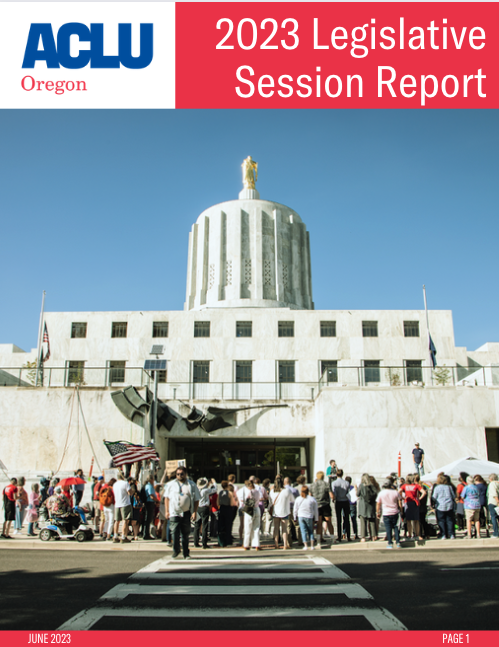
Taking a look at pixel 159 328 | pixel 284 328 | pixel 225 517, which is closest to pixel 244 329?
pixel 284 328

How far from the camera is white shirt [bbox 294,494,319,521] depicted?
14.0 metres

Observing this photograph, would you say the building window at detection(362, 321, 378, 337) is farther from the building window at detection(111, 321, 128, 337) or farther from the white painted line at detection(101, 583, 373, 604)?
the white painted line at detection(101, 583, 373, 604)

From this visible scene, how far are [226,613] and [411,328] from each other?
32216mm

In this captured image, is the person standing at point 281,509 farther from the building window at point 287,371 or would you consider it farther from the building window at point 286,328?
the building window at point 286,328

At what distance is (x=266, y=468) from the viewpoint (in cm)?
3125

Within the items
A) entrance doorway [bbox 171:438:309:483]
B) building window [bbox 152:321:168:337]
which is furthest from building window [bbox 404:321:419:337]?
building window [bbox 152:321:168:337]

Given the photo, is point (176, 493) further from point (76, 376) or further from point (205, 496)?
point (76, 376)

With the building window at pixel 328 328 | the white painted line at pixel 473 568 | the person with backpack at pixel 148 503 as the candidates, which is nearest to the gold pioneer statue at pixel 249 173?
the building window at pixel 328 328

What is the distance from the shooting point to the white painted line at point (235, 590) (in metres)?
8.27

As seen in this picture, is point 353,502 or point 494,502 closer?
point 494,502

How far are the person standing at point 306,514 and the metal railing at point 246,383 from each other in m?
14.0

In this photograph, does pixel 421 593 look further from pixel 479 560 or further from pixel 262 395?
pixel 262 395

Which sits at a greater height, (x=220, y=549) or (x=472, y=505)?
(x=472, y=505)

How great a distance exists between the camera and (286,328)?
122 ft
